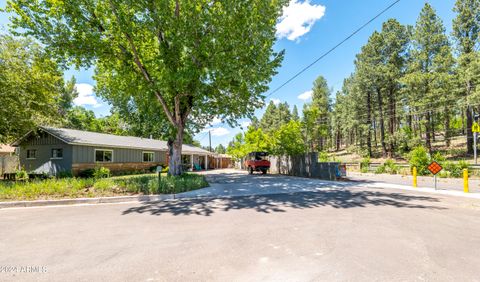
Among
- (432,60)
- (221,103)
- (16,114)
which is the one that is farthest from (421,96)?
(16,114)

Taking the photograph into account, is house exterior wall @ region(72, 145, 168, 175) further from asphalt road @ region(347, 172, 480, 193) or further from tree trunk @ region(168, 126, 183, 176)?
asphalt road @ region(347, 172, 480, 193)

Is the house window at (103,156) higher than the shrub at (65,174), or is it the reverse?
the house window at (103,156)

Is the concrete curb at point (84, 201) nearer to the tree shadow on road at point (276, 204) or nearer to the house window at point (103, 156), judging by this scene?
the tree shadow on road at point (276, 204)

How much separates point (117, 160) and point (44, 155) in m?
5.43

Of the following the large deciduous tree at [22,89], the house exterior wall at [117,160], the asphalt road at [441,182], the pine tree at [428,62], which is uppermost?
the pine tree at [428,62]

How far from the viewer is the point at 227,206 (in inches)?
313

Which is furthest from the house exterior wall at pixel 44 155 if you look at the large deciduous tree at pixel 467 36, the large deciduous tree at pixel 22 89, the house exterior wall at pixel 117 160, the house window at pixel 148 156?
the large deciduous tree at pixel 467 36

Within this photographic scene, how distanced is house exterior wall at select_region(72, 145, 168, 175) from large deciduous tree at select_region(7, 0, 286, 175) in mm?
8971

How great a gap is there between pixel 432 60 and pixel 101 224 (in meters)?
35.9

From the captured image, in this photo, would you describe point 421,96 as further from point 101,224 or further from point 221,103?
point 101,224

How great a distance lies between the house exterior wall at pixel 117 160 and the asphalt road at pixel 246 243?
42.3 feet

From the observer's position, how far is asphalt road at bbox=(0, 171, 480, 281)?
335 centimetres

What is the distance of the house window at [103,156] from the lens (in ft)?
68.9

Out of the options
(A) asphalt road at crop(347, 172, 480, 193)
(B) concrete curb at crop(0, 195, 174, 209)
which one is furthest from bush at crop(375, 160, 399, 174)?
(B) concrete curb at crop(0, 195, 174, 209)
